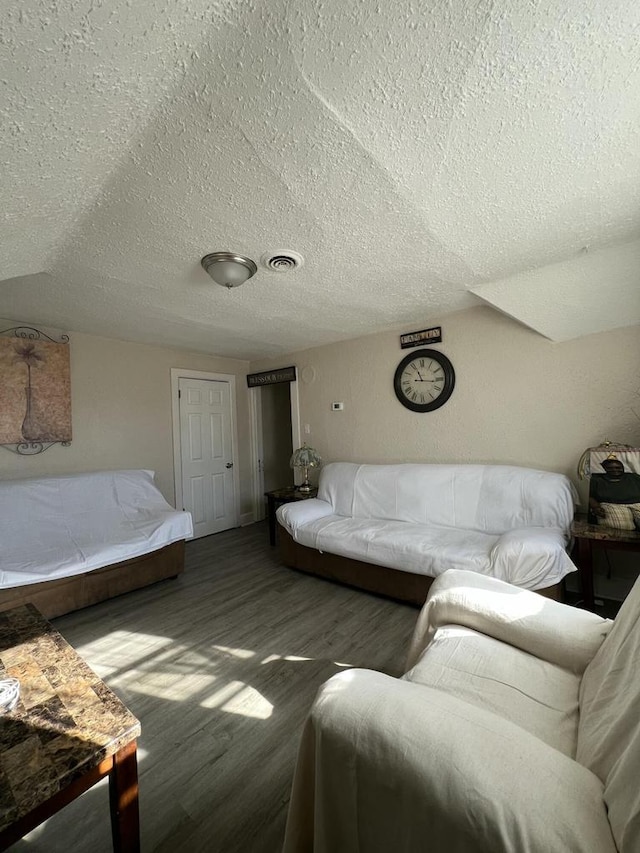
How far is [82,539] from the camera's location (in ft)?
9.14

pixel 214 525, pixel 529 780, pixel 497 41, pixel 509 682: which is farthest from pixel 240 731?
pixel 214 525

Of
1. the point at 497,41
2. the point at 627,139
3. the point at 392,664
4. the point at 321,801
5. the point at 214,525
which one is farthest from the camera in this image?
the point at 214,525

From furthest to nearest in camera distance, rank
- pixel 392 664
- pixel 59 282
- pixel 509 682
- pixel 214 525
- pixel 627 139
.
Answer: pixel 214 525, pixel 59 282, pixel 392 664, pixel 627 139, pixel 509 682

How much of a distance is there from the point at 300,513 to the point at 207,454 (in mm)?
1869

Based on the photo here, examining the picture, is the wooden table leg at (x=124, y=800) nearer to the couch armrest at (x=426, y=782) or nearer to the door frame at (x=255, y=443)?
the couch armrest at (x=426, y=782)

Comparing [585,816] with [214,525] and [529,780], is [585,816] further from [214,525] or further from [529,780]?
[214,525]

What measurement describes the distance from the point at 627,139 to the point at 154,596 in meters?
3.82

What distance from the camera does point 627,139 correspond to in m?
1.25

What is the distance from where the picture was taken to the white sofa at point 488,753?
58cm

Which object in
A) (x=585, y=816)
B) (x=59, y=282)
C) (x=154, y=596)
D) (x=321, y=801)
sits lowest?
(x=154, y=596)

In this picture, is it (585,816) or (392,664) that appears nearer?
(585,816)

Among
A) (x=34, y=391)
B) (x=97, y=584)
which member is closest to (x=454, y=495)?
(x=97, y=584)

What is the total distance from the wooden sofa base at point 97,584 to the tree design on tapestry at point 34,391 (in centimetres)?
133

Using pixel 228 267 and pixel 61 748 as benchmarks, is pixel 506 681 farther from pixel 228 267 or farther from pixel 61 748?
pixel 228 267
